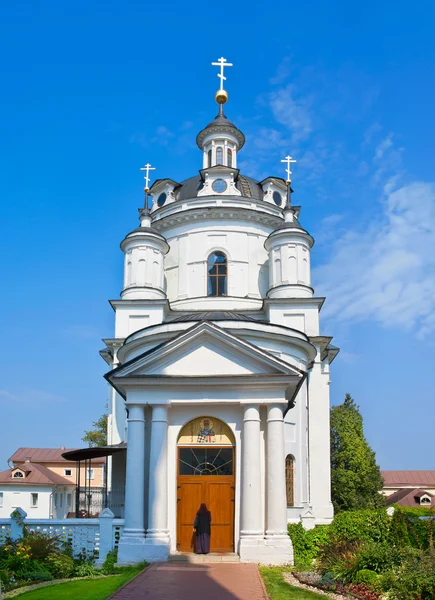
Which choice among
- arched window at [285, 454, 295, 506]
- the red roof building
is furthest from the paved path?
the red roof building

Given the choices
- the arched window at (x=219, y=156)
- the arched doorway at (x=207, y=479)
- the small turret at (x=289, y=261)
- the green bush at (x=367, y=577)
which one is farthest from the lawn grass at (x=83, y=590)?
the arched window at (x=219, y=156)

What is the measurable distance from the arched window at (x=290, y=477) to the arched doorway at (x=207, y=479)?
9486 millimetres

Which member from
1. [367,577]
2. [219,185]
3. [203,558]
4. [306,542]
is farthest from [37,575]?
[219,185]

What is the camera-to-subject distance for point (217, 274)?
112 feet

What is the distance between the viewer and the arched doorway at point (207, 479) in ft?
56.8

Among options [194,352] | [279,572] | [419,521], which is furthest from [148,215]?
[279,572]

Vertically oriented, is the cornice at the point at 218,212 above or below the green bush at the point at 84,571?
above

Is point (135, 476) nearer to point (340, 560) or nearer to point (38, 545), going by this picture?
point (38, 545)

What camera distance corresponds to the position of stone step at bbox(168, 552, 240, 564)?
16.5 meters

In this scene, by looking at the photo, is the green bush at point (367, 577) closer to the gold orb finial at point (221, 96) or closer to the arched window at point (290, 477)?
the arched window at point (290, 477)

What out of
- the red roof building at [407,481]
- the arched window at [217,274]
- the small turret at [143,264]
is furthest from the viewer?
the red roof building at [407,481]

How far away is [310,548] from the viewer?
18797 mm

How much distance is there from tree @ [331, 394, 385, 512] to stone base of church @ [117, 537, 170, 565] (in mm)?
25653

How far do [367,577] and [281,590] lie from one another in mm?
1697
